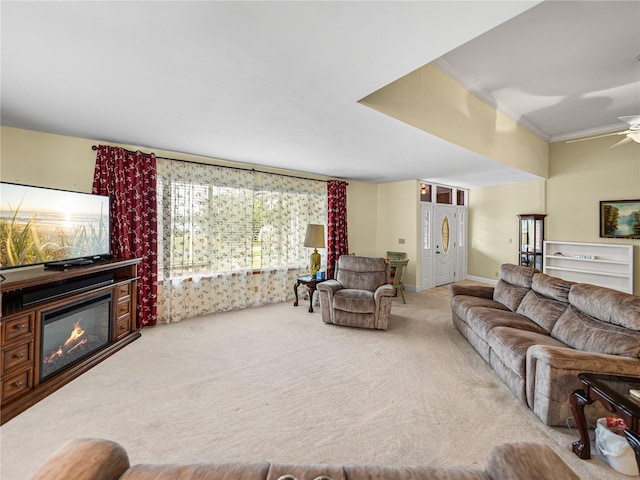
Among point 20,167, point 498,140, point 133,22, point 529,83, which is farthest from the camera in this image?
point 498,140

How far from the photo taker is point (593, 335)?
2221mm

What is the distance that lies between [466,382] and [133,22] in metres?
3.51

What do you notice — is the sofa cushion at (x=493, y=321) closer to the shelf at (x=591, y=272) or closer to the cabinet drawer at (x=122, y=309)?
the shelf at (x=591, y=272)

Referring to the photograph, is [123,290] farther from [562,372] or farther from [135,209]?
[562,372]

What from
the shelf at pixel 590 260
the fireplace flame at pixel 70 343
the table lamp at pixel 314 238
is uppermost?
the table lamp at pixel 314 238

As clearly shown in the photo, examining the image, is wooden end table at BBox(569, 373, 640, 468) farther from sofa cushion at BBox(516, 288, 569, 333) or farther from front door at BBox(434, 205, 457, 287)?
front door at BBox(434, 205, 457, 287)

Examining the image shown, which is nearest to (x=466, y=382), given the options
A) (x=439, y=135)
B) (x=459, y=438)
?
(x=459, y=438)

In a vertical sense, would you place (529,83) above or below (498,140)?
above

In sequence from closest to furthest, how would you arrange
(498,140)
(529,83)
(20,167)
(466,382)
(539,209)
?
1. (466,382)
2. (20,167)
3. (529,83)
4. (498,140)
5. (539,209)

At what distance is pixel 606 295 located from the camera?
2.31m

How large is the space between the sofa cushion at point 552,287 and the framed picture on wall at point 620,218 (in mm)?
2935

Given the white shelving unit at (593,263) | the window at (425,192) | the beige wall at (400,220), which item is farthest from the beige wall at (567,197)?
the beige wall at (400,220)

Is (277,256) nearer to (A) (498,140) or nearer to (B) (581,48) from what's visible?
(A) (498,140)

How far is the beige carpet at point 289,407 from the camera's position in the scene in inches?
67.5
